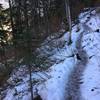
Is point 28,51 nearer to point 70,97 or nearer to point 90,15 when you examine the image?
point 70,97

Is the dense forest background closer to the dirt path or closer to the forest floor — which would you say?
the forest floor

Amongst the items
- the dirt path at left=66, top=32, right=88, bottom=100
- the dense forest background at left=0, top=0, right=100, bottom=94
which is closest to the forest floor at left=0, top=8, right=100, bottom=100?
the dirt path at left=66, top=32, right=88, bottom=100

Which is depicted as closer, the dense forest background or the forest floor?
the forest floor

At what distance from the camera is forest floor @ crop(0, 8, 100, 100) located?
19.3 m

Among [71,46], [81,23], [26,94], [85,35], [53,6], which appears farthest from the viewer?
[53,6]

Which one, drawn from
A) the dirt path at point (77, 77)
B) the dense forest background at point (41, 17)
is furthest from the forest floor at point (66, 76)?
the dense forest background at point (41, 17)

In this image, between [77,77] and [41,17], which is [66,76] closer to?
[77,77]

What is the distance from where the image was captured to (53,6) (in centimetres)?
5228

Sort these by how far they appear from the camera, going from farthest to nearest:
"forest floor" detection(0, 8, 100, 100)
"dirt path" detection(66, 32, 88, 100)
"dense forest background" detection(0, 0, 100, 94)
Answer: "dense forest background" detection(0, 0, 100, 94), "forest floor" detection(0, 8, 100, 100), "dirt path" detection(66, 32, 88, 100)

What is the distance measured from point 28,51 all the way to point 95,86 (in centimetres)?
480

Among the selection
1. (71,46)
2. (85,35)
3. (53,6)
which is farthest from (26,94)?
(53,6)

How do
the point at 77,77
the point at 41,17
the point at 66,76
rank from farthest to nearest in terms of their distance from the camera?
the point at 41,17
the point at 66,76
the point at 77,77

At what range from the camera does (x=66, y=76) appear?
22.3m

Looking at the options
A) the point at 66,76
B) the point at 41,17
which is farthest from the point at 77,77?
the point at 41,17
